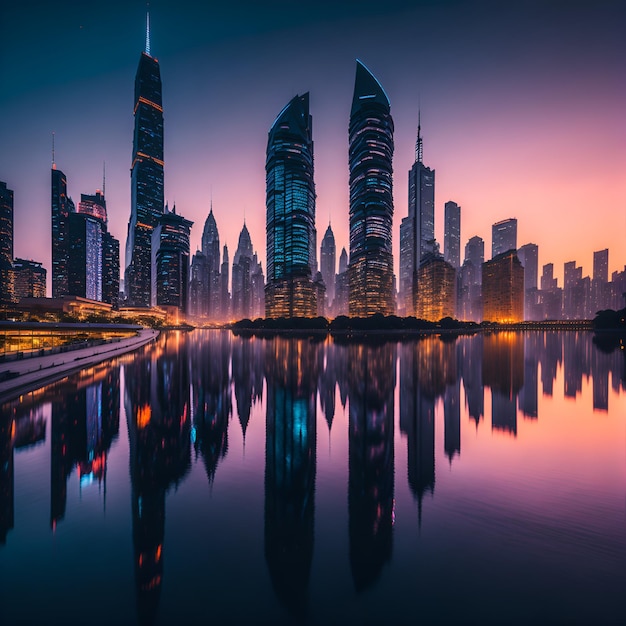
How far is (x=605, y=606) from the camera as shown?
4.95 meters

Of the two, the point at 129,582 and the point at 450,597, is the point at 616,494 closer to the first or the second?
the point at 450,597

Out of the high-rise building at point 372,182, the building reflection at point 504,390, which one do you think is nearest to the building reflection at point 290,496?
the building reflection at point 504,390

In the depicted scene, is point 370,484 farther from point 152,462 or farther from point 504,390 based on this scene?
point 504,390

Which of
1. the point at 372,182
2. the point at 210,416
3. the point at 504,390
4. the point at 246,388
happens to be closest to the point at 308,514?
the point at 210,416

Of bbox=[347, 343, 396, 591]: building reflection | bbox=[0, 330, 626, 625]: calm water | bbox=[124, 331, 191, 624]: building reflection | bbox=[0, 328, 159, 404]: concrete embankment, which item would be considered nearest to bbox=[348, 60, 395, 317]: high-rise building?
bbox=[0, 328, 159, 404]: concrete embankment

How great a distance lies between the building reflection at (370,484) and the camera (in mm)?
6129

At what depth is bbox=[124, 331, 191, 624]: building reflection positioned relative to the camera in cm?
565

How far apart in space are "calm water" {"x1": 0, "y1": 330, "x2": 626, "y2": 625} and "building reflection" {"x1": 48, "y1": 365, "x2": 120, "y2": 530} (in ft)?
0.27

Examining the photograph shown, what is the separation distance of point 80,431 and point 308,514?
35.4 feet

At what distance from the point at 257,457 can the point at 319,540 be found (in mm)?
4815

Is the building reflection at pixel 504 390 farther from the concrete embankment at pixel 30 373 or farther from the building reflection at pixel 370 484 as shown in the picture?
the concrete embankment at pixel 30 373

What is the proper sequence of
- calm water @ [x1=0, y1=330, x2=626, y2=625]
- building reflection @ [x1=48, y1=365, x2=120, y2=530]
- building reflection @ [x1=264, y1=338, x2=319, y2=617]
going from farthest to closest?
building reflection @ [x1=48, y1=365, x2=120, y2=530], building reflection @ [x1=264, y1=338, x2=319, y2=617], calm water @ [x1=0, y1=330, x2=626, y2=625]

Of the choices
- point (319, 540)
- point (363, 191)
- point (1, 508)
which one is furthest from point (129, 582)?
point (363, 191)

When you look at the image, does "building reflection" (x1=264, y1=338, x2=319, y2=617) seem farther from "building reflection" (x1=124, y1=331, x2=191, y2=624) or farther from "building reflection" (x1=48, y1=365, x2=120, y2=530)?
"building reflection" (x1=48, y1=365, x2=120, y2=530)
